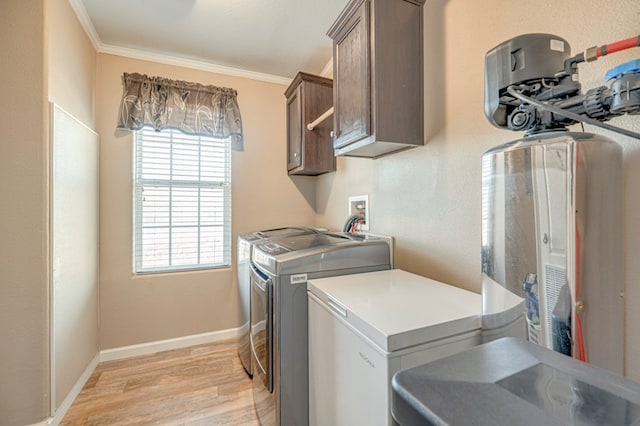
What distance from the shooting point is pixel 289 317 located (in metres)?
1.26

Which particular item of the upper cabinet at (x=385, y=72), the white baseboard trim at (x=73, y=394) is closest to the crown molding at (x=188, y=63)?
the upper cabinet at (x=385, y=72)

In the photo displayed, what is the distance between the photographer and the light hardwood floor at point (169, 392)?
1647 millimetres

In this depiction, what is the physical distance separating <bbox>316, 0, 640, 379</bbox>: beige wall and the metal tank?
0.12 meters

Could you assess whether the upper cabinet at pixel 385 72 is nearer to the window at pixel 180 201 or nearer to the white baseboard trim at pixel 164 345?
the window at pixel 180 201

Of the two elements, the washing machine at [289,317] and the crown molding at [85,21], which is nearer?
the washing machine at [289,317]

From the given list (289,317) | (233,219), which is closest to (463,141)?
(289,317)

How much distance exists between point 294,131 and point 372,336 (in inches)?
85.2

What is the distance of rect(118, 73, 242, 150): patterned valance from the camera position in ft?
7.50

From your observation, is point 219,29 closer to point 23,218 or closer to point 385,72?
point 385,72

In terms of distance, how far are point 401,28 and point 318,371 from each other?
1.69 m

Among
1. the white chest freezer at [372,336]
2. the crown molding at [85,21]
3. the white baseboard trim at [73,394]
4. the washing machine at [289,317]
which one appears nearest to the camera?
the white chest freezer at [372,336]

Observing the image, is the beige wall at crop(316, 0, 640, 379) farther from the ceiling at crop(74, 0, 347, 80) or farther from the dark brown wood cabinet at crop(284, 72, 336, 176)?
the ceiling at crop(74, 0, 347, 80)

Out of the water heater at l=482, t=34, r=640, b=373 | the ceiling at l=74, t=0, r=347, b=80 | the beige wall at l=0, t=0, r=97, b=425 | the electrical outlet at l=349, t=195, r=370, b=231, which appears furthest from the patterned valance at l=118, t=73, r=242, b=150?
the water heater at l=482, t=34, r=640, b=373

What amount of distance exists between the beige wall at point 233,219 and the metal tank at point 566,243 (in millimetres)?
2340
